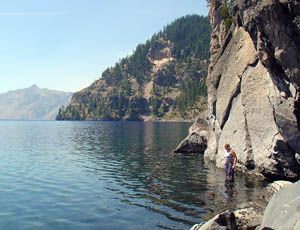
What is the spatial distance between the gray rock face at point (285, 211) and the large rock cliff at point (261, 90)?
557 inches

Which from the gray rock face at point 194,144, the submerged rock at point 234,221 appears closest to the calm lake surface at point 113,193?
the submerged rock at point 234,221

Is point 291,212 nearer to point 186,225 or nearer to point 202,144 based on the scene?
point 186,225

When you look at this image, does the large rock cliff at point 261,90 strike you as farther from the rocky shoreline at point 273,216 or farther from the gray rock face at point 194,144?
the rocky shoreline at point 273,216

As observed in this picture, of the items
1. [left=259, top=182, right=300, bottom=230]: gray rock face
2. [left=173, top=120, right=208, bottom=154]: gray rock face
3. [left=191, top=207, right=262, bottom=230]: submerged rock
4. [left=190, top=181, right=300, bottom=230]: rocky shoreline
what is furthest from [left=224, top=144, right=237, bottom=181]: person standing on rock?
[left=173, top=120, right=208, bottom=154]: gray rock face

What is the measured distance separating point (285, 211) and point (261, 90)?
23183 millimetres

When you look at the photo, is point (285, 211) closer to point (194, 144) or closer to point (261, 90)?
point (261, 90)

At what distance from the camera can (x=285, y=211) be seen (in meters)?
15.1

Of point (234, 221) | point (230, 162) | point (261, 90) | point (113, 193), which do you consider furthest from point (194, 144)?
point (234, 221)

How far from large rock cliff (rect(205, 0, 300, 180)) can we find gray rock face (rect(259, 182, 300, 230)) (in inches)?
557

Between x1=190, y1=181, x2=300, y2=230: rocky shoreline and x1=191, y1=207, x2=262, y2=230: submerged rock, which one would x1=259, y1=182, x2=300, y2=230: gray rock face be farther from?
x1=191, y1=207, x2=262, y2=230: submerged rock

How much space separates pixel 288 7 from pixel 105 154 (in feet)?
133

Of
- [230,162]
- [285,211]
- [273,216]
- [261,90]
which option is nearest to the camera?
[285,211]

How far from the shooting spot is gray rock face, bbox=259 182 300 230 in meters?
14.1

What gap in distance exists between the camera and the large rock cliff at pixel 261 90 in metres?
28.4
